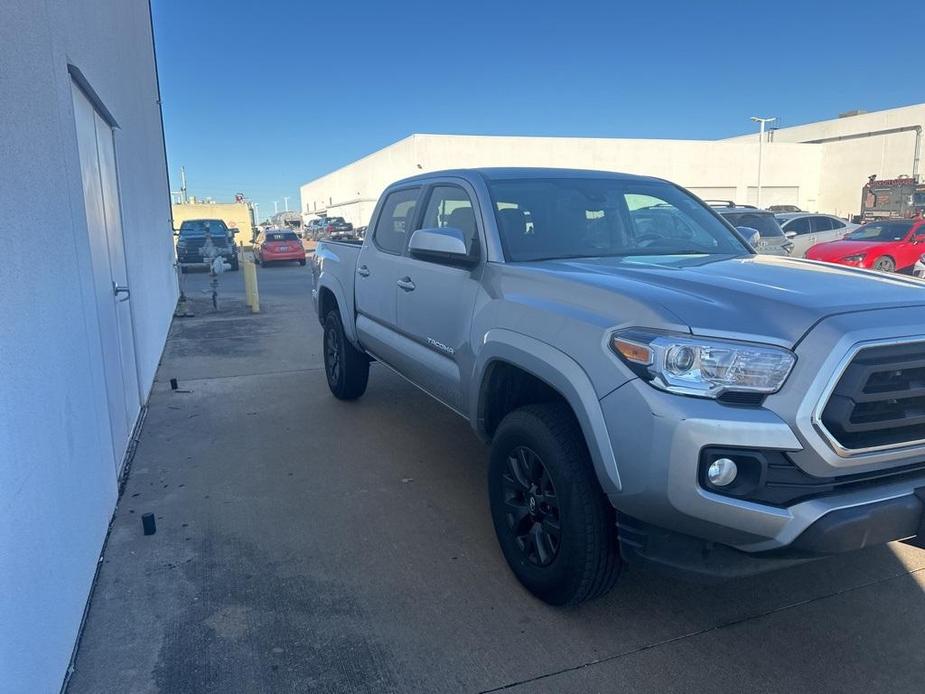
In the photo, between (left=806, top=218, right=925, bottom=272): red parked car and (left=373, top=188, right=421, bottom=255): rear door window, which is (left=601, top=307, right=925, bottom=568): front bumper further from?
(left=806, top=218, right=925, bottom=272): red parked car

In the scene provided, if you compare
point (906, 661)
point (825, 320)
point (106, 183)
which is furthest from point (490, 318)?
point (106, 183)

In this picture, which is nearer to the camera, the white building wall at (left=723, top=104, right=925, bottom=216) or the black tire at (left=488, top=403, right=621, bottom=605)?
the black tire at (left=488, top=403, right=621, bottom=605)

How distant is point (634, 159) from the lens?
4772 centimetres

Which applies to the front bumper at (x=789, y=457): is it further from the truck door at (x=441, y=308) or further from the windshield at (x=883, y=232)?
the windshield at (x=883, y=232)

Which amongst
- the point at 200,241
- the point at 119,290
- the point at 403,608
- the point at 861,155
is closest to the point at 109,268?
the point at 119,290

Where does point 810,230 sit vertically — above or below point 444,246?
below

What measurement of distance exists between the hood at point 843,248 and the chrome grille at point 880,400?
14.9 meters

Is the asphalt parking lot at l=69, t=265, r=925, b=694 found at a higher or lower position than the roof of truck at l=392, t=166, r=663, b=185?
lower

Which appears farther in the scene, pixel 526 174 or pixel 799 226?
pixel 799 226

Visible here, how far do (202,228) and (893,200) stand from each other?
3353 centimetres

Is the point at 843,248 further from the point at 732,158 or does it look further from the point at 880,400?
the point at 732,158

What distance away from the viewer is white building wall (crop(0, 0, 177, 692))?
2.27 meters

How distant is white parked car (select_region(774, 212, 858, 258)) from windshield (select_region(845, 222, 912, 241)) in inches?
40.5

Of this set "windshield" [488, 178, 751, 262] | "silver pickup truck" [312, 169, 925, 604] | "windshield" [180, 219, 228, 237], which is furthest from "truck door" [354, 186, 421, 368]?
"windshield" [180, 219, 228, 237]
